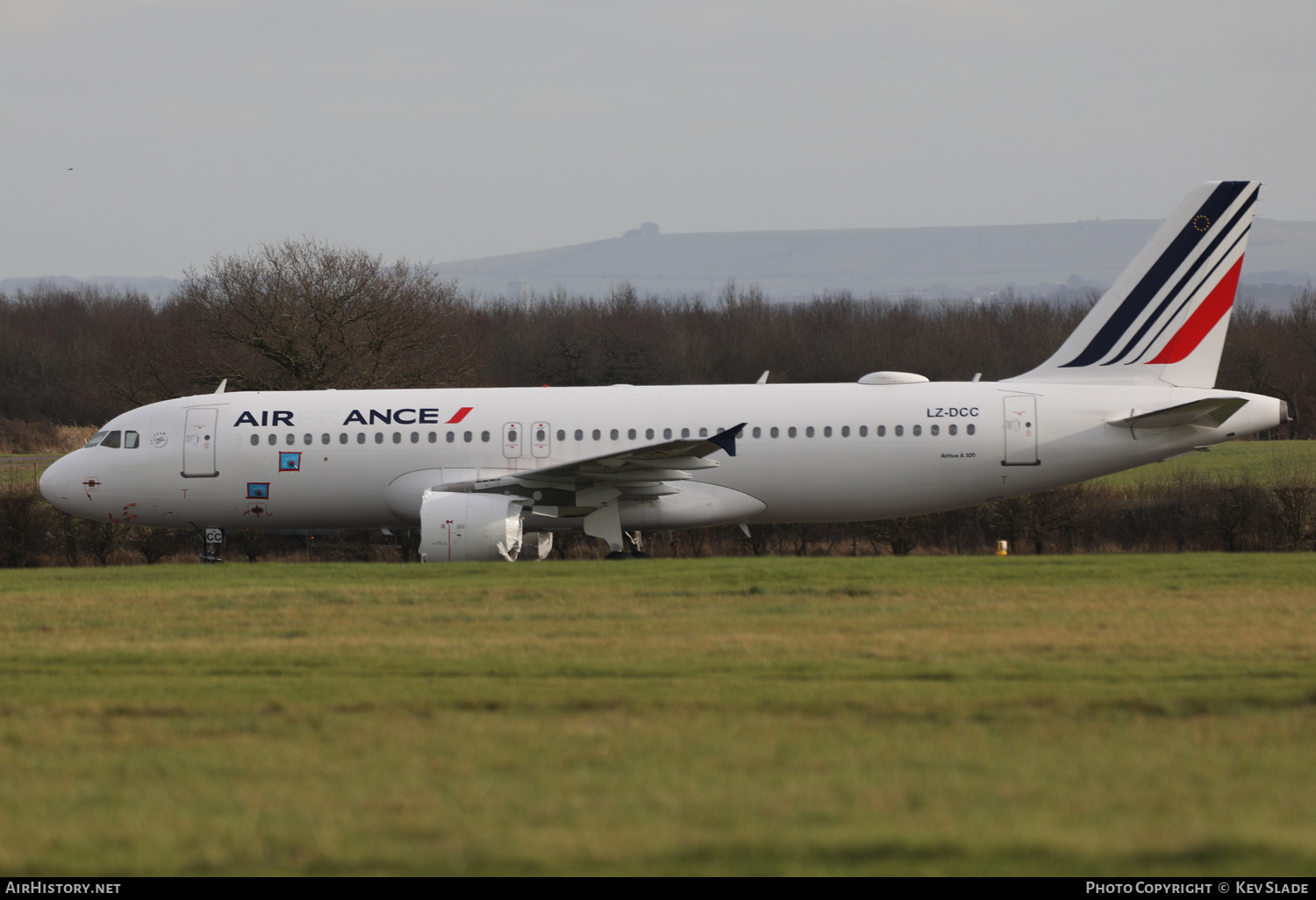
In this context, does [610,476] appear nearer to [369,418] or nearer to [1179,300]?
[369,418]

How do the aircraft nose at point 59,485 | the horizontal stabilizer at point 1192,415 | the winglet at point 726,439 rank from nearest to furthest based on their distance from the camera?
the winglet at point 726,439
the horizontal stabilizer at point 1192,415
the aircraft nose at point 59,485

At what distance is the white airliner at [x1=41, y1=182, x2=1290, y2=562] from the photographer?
2378 cm

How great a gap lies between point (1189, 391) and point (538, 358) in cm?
5485

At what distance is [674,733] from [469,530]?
14.2 metres

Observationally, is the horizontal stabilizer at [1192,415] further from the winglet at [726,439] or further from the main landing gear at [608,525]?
the main landing gear at [608,525]

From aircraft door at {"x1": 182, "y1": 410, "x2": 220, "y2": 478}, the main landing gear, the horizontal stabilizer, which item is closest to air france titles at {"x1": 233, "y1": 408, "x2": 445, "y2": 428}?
aircraft door at {"x1": 182, "y1": 410, "x2": 220, "y2": 478}

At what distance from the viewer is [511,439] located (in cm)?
2450

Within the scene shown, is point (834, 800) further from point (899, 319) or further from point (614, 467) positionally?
point (899, 319)

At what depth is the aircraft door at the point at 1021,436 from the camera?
937 inches

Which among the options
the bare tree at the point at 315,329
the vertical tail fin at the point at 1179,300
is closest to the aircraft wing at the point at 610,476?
the vertical tail fin at the point at 1179,300

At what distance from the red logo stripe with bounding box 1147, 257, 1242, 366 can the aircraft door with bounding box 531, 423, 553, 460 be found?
10.8 meters

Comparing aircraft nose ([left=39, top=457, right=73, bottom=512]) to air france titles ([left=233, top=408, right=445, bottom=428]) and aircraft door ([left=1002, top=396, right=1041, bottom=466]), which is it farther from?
aircraft door ([left=1002, top=396, right=1041, bottom=466])

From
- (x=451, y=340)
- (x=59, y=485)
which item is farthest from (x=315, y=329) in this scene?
(x=59, y=485)

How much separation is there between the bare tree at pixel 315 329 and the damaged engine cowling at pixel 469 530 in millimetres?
24456
